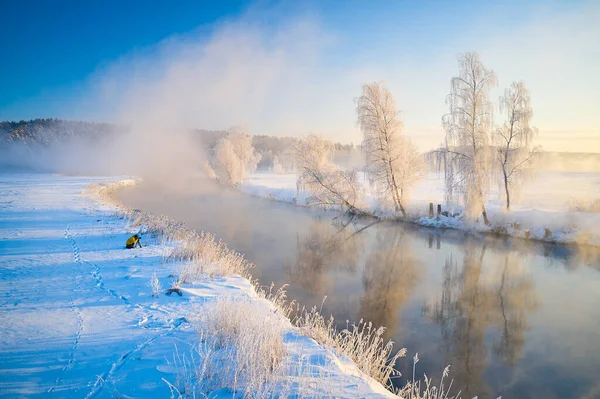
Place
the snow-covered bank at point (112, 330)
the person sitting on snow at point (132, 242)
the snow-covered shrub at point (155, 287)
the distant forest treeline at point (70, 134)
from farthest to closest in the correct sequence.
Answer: the distant forest treeline at point (70, 134)
the person sitting on snow at point (132, 242)
the snow-covered shrub at point (155, 287)
the snow-covered bank at point (112, 330)

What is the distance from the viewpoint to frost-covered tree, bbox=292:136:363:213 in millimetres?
27109

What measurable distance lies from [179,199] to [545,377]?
104ft

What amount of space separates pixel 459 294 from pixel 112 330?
10608 mm

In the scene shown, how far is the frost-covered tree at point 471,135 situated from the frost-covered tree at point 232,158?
32.9 meters

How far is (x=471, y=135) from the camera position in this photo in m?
19.7

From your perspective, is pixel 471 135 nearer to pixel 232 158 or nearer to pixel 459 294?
pixel 459 294

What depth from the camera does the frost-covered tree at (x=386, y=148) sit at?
79.2 feet

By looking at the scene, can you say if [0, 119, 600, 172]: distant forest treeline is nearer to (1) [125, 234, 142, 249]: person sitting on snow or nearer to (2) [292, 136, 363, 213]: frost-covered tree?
(2) [292, 136, 363, 213]: frost-covered tree

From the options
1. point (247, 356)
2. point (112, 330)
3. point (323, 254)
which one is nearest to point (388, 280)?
point (323, 254)

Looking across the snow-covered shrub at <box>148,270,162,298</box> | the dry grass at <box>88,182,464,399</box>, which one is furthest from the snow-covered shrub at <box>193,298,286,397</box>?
the snow-covered shrub at <box>148,270,162,298</box>

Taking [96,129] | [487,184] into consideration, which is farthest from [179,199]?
[96,129]

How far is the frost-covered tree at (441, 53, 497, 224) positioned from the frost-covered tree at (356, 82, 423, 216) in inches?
165

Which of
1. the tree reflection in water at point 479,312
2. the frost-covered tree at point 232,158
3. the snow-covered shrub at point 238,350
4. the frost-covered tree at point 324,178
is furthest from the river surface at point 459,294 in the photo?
the frost-covered tree at point 232,158

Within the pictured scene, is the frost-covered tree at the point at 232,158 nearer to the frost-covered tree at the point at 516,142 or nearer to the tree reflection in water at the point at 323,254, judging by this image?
the tree reflection in water at the point at 323,254
